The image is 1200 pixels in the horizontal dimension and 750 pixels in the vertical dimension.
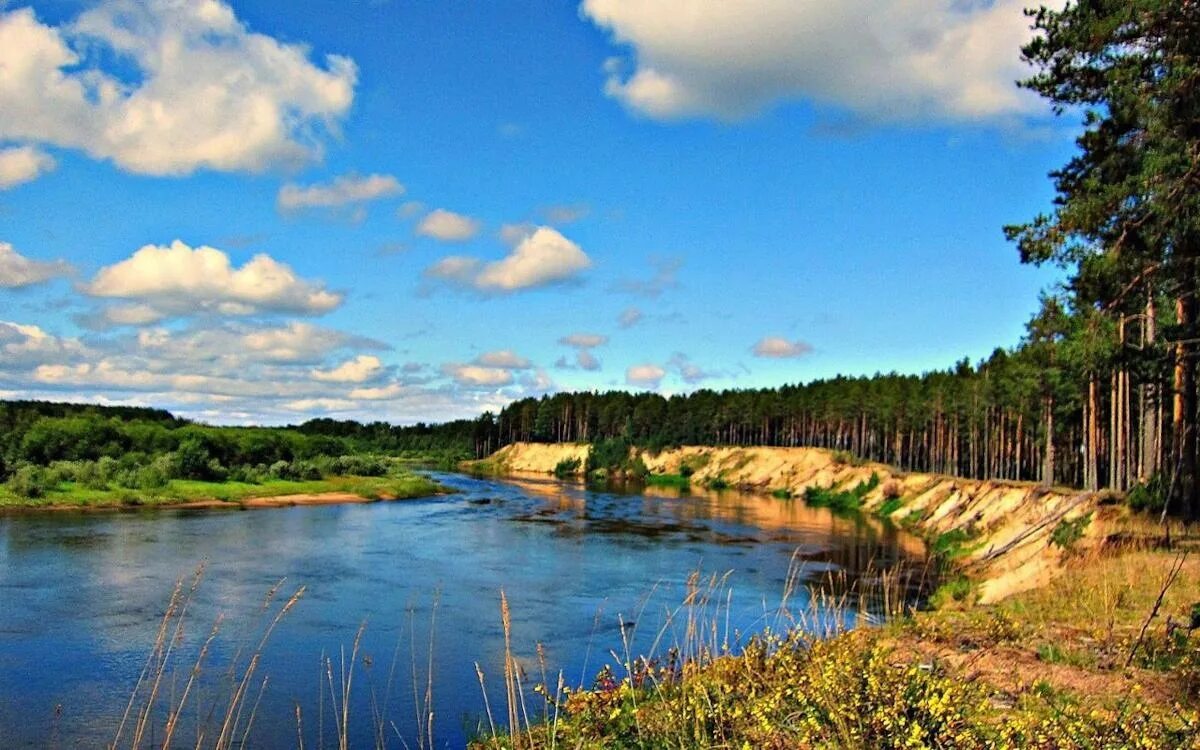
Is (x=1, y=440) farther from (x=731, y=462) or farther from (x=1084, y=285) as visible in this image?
(x=731, y=462)

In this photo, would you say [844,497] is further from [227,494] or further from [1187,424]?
[1187,424]

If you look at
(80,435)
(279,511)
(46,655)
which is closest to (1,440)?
(80,435)

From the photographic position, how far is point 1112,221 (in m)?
14.9

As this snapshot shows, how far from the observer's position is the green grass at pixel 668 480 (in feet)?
330

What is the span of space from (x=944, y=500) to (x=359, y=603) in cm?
4240

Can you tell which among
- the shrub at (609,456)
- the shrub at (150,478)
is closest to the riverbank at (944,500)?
the shrub at (609,456)

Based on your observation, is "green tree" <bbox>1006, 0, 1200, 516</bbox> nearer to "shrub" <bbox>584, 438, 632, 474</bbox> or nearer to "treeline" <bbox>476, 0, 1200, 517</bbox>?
"treeline" <bbox>476, 0, 1200, 517</bbox>

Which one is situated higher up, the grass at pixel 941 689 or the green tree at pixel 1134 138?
the green tree at pixel 1134 138

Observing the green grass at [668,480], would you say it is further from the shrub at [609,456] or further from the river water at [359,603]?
the river water at [359,603]

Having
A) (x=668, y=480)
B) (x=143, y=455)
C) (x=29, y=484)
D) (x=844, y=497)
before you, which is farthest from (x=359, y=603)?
(x=668, y=480)

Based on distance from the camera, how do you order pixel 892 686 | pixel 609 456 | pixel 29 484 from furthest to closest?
pixel 609 456
pixel 29 484
pixel 892 686

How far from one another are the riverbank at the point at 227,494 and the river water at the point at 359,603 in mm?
4169

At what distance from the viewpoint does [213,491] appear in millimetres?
59188

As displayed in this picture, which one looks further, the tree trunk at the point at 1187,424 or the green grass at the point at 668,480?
the green grass at the point at 668,480
